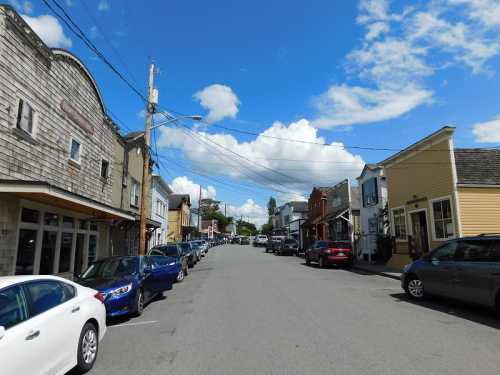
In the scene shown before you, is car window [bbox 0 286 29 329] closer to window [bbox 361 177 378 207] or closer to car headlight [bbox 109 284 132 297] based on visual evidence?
car headlight [bbox 109 284 132 297]

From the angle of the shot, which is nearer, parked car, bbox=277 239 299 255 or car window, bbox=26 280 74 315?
car window, bbox=26 280 74 315

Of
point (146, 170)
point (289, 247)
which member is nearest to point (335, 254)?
point (146, 170)

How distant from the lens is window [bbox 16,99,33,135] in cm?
1073

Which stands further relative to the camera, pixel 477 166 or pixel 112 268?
pixel 477 166

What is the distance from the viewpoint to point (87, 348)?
17.6 feet

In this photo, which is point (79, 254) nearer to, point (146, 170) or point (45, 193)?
point (146, 170)

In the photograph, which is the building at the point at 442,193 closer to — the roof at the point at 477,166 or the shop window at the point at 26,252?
the roof at the point at 477,166

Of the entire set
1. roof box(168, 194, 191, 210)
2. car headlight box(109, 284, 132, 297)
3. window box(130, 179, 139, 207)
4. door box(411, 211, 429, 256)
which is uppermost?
roof box(168, 194, 191, 210)

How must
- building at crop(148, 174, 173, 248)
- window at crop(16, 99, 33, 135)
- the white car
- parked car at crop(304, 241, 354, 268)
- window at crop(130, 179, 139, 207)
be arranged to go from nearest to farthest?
1. the white car
2. window at crop(16, 99, 33, 135)
3. parked car at crop(304, 241, 354, 268)
4. window at crop(130, 179, 139, 207)
5. building at crop(148, 174, 173, 248)

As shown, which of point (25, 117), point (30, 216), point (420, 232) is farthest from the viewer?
point (420, 232)

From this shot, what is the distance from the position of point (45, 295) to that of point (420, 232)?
18.6 metres

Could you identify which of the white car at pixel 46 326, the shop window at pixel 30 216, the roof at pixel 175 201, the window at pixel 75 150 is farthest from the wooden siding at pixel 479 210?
the roof at pixel 175 201

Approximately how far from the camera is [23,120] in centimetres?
1089

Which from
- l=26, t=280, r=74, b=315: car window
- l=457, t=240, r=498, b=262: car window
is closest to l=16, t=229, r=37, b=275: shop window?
l=26, t=280, r=74, b=315: car window
